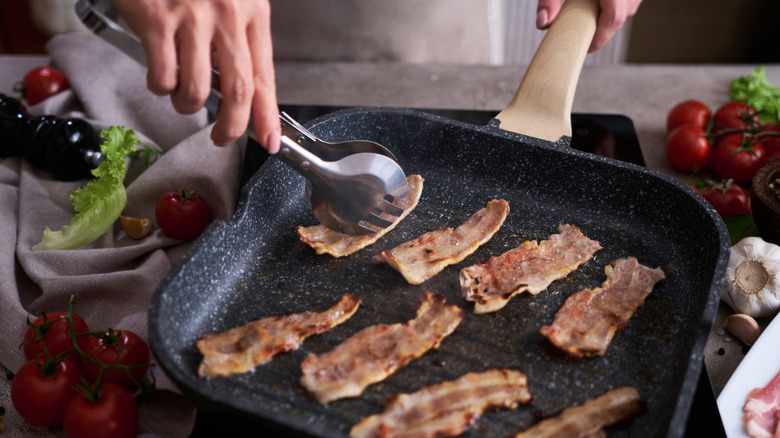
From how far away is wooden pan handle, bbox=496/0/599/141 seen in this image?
6.38 ft

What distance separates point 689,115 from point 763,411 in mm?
1291

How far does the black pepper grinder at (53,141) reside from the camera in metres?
1.97

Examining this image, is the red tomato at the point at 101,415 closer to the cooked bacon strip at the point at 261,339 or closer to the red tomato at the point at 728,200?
the cooked bacon strip at the point at 261,339

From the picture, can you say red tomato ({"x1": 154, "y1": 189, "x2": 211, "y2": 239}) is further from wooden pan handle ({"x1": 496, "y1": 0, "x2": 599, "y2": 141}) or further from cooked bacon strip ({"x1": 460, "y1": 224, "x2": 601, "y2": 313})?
wooden pan handle ({"x1": 496, "y1": 0, "x2": 599, "y2": 141})

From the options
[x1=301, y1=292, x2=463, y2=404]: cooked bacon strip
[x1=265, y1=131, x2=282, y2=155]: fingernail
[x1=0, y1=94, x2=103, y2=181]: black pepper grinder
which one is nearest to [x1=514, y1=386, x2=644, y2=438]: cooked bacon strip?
[x1=301, y1=292, x2=463, y2=404]: cooked bacon strip

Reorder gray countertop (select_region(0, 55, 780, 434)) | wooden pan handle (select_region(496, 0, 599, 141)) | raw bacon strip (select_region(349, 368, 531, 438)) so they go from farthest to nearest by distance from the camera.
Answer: gray countertop (select_region(0, 55, 780, 434)) < wooden pan handle (select_region(496, 0, 599, 141)) < raw bacon strip (select_region(349, 368, 531, 438))

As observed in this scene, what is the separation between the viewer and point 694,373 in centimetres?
120

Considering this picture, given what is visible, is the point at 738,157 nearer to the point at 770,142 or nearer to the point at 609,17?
the point at 770,142

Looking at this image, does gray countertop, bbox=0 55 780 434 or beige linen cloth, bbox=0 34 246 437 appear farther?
gray countertop, bbox=0 55 780 434

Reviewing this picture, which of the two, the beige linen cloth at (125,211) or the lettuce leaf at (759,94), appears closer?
the beige linen cloth at (125,211)

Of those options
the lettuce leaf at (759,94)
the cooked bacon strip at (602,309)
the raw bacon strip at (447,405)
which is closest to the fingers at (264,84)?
the raw bacon strip at (447,405)

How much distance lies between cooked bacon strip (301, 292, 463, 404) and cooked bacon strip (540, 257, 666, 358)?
0.77 feet

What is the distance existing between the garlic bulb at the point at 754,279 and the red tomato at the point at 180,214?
1457mm

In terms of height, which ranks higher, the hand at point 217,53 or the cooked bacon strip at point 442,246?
the hand at point 217,53
